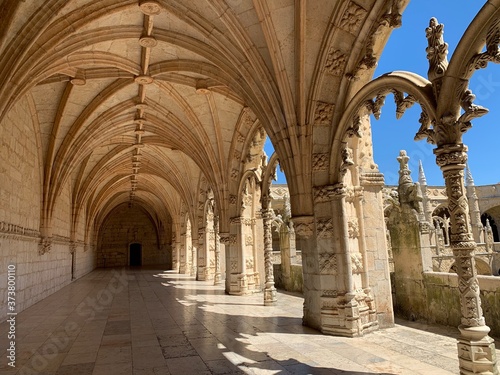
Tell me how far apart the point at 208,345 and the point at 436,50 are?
428 cm

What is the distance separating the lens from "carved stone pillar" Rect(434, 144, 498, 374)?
125 inches

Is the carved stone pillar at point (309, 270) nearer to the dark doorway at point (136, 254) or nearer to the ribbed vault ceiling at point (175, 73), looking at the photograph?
the ribbed vault ceiling at point (175, 73)

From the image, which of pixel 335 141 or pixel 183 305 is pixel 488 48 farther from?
pixel 183 305

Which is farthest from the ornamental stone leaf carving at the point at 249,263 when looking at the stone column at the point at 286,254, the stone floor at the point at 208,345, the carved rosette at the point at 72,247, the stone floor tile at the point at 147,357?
the carved rosette at the point at 72,247

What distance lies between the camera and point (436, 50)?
3689mm

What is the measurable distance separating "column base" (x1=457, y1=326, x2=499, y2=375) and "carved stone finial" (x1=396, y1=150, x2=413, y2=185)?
3.82 m

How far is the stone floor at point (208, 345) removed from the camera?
382 cm

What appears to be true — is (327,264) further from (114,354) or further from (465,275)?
(114,354)

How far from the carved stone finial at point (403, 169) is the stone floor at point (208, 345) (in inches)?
97.5

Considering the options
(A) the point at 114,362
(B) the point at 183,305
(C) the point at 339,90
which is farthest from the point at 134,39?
(A) the point at 114,362

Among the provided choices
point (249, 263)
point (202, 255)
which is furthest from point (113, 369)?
point (202, 255)

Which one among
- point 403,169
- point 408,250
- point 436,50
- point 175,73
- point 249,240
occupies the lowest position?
point 408,250

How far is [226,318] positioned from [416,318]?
3274 millimetres

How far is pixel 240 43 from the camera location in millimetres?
6406
